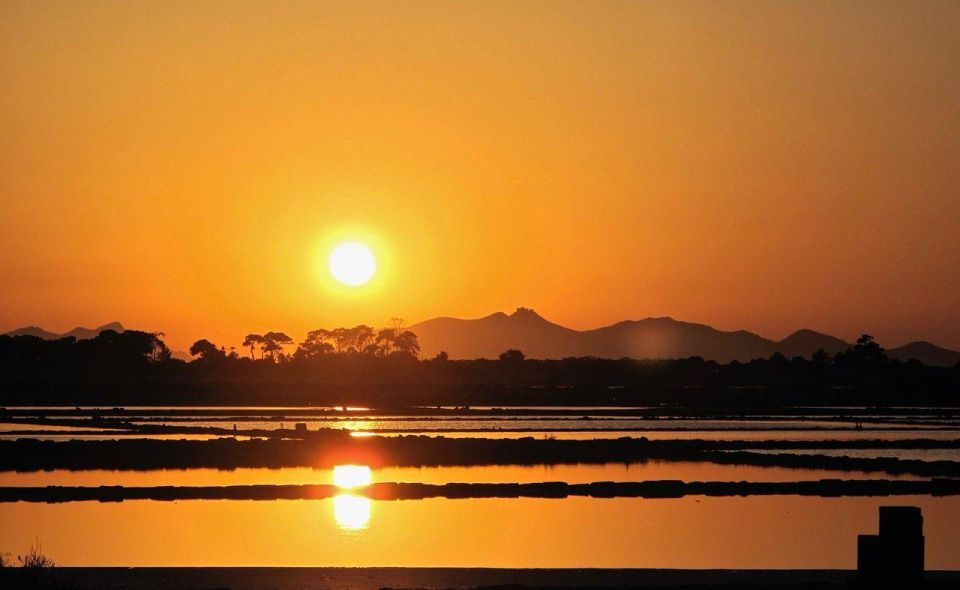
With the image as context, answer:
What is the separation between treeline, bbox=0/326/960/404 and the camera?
120 metres

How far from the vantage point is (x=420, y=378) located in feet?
566

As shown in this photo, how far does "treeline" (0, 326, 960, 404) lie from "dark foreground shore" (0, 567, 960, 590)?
88598 mm

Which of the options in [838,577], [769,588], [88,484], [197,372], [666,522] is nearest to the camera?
[769,588]

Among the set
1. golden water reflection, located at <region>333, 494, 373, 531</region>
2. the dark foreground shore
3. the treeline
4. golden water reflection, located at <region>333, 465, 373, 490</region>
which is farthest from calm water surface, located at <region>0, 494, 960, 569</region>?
the treeline

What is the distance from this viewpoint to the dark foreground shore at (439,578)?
17359 mm

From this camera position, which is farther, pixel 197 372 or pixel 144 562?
pixel 197 372

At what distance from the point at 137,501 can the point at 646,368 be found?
165 m

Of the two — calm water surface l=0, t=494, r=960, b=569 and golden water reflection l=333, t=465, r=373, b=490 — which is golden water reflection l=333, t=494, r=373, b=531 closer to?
calm water surface l=0, t=494, r=960, b=569

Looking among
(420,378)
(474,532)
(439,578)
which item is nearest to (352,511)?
(474,532)

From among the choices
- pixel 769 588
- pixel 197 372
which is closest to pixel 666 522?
pixel 769 588

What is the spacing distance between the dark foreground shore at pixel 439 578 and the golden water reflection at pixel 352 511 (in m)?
8.54

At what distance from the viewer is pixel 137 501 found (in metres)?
32.4

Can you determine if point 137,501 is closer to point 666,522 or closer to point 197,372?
point 666,522

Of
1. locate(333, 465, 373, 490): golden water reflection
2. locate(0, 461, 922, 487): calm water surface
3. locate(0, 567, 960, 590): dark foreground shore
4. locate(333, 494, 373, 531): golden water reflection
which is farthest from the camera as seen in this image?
locate(0, 461, 922, 487): calm water surface
